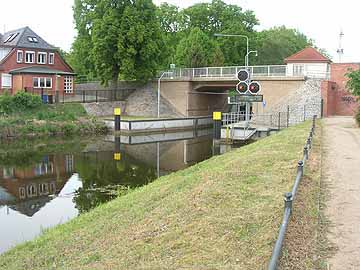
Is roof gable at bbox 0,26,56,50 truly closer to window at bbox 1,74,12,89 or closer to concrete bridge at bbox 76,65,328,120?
window at bbox 1,74,12,89

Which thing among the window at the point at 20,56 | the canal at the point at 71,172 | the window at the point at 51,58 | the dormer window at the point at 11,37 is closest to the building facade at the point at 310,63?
the canal at the point at 71,172

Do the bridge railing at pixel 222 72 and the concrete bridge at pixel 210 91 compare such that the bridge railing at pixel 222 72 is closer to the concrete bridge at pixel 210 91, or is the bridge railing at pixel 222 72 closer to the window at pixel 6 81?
the concrete bridge at pixel 210 91

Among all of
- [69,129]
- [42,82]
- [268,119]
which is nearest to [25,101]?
[69,129]

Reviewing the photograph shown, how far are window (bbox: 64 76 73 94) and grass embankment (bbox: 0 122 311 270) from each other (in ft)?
132

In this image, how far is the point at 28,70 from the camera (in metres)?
47.0

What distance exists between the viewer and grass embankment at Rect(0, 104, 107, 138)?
36094mm

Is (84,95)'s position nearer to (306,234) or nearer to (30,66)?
(30,66)

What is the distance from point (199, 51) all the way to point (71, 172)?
37875 millimetres

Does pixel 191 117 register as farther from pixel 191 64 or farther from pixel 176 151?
pixel 176 151

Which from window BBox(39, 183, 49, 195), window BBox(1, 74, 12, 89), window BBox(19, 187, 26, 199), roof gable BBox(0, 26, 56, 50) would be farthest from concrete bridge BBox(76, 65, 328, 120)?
window BBox(19, 187, 26, 199)

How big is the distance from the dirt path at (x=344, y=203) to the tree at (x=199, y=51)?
140ft

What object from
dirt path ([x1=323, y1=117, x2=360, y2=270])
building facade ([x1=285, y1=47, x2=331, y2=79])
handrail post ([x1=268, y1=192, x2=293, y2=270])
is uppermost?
building facade ([x1=285, y1=47, x2=331, y2=79])

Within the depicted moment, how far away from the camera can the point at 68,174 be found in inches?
867

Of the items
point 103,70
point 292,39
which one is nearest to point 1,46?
point 103,70
